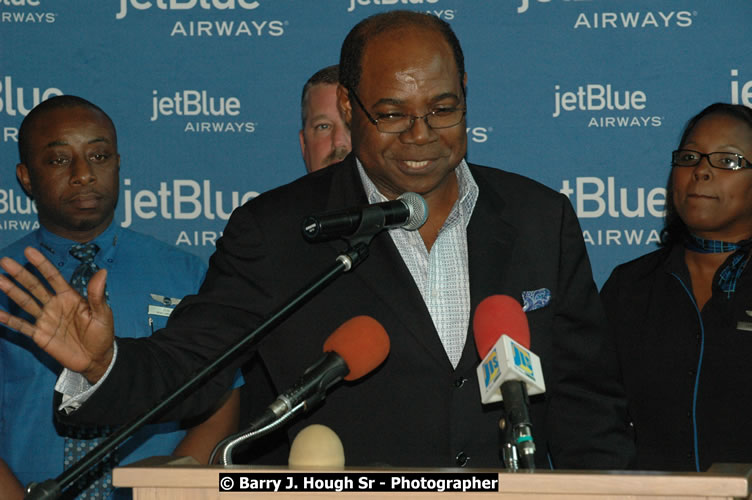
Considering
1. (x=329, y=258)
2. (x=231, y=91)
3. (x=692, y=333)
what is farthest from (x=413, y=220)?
(x=231, y=91)

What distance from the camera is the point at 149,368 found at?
2211mm

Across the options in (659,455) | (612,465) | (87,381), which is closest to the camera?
(87,381)

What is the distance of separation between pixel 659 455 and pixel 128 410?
2.24m

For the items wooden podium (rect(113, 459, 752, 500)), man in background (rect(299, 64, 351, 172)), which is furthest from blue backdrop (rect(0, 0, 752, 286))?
wooden podium (rect(113, 459, 752, 500))

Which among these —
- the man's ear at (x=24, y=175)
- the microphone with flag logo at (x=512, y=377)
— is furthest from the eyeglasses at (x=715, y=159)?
the man's ear at (x=24, y=175)

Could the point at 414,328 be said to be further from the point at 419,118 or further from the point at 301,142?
the point at 301,142

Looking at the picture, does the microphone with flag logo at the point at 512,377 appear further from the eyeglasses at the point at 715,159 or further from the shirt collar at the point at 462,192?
the eyeglasses at the point at 715,159

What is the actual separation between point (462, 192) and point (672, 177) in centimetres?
144

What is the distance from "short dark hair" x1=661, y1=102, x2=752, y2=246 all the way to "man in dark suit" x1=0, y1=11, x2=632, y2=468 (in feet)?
4.42

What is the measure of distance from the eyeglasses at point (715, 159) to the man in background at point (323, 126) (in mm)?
1440

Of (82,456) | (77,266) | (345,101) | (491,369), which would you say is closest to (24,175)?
(77,266)

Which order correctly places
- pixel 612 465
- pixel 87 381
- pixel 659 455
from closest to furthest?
pixel 87 381 → pixel 612 465 → pixel 659 455

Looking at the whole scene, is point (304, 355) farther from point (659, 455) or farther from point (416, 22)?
point (659, 455)

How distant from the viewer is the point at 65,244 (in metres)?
4.02
